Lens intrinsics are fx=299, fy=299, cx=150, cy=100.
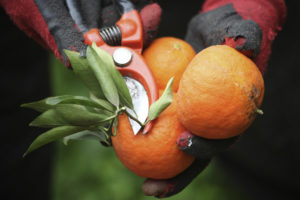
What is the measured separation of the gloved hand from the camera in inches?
29.7

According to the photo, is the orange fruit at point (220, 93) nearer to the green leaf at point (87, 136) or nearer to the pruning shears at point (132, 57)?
the pruning shears at point (132, 57)

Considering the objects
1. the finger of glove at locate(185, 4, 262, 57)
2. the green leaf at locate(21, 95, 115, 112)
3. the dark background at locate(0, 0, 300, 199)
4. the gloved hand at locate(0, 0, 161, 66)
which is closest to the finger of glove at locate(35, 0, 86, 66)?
the gloved hand at locate(0, 0, 161, 66)

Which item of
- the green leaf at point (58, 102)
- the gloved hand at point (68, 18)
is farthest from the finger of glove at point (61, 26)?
the green leaf at point (58, 102)

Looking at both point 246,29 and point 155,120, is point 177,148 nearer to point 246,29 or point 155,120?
point 155,120

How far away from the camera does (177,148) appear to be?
2.22ft

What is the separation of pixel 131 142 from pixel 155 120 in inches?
2.9

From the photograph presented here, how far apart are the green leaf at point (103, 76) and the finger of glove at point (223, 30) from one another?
287 millimetres

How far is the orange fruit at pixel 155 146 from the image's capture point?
2.17 ft

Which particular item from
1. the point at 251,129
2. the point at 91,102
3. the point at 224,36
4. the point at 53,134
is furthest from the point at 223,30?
the point at 251,129

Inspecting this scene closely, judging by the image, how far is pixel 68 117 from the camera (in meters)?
0.61

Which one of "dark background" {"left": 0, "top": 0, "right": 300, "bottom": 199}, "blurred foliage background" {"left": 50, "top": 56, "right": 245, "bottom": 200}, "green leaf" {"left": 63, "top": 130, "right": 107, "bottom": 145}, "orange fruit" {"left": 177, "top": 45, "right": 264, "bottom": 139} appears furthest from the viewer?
"blurred foliage background" {"left": 50, "top": 56, "right": 245, "bottom": 200}

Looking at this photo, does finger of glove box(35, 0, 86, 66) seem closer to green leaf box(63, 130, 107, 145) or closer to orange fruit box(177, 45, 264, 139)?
green leaf box(63, 130, 107, 145)

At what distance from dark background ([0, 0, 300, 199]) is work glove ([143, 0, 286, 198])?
44 cm

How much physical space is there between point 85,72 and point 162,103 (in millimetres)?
190
